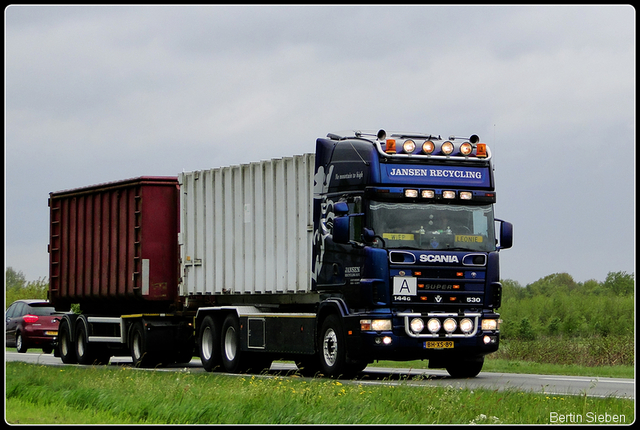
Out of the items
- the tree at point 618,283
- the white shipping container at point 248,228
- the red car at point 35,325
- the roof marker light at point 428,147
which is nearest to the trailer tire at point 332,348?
the white shipping container at point 248,228

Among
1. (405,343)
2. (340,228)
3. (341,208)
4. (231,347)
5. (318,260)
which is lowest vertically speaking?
(231,347)

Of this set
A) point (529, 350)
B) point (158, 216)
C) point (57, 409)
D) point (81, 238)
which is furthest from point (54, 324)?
point (57, 409)

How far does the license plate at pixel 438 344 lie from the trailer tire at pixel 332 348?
53.9 inches

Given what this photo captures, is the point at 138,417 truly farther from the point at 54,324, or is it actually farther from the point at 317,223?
the point at 54,324

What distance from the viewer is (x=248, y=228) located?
20.2m

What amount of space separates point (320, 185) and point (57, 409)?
24.9 feet

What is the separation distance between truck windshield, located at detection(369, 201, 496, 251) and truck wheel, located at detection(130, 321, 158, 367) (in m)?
7.60

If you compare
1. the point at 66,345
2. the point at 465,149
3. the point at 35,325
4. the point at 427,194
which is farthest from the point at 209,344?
the point at 35,325

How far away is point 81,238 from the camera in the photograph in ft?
83.6

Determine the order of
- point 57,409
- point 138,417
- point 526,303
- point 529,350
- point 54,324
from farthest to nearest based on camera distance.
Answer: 1. point 526,303
2. point 54,324
3. point 529,350
4. point 57,409
5. point 138,417

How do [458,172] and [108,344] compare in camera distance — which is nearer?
[458,172]

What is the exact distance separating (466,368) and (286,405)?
788 centimetres

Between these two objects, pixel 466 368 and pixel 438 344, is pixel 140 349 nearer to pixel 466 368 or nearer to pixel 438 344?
pixel 466 368

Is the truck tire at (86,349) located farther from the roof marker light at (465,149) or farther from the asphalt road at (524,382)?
the roof marker light at (465,149)
